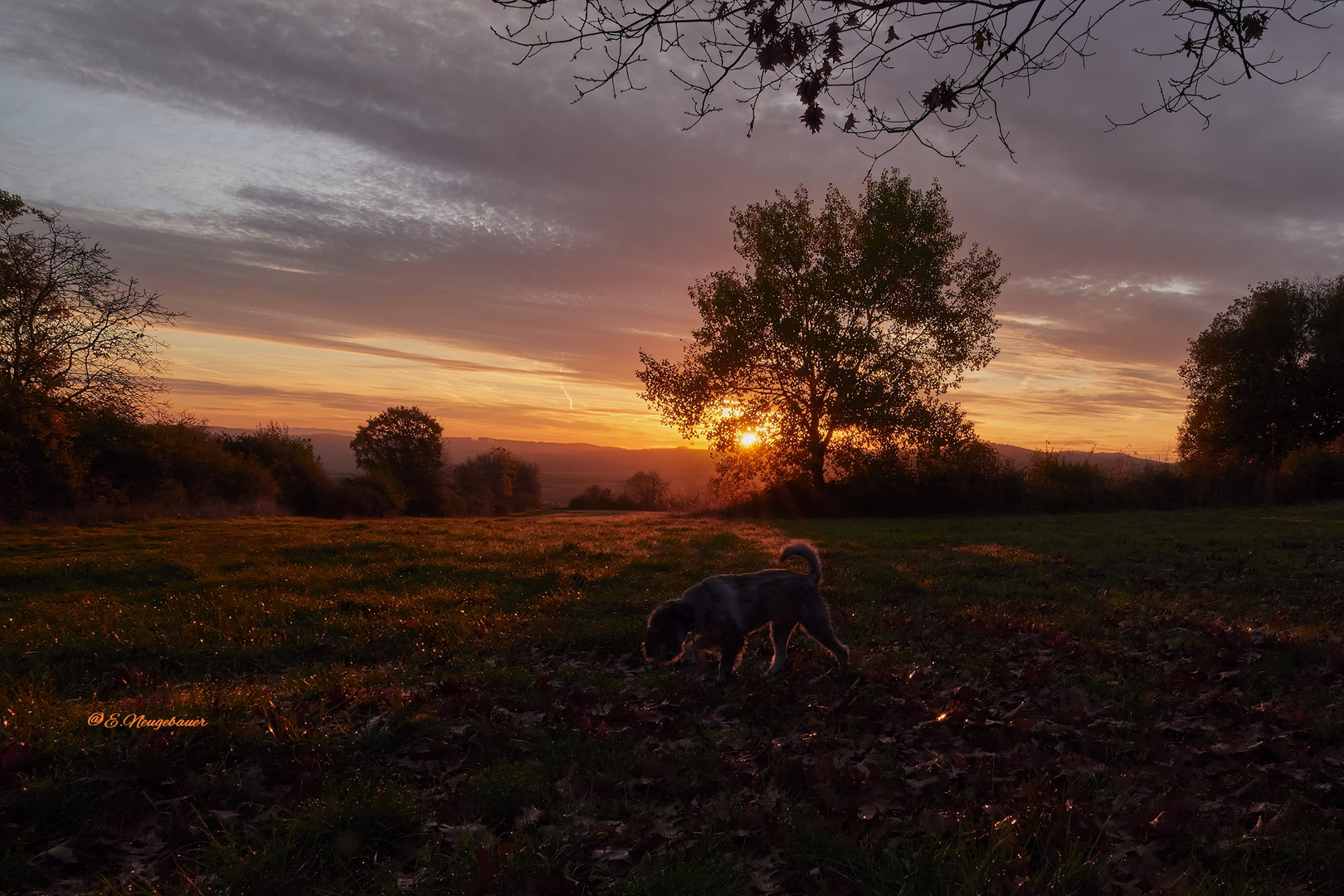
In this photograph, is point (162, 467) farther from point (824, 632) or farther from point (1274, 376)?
point (1274, 376)

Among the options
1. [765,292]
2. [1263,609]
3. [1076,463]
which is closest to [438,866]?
[1263,609]

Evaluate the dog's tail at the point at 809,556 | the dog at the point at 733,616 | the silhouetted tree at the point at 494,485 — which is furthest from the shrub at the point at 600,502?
the dog at the point at 733,616

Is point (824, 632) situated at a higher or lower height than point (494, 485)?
higher

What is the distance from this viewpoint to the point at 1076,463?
1389 inches

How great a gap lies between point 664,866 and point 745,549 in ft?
49.1

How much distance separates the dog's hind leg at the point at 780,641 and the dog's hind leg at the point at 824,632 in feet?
0.69

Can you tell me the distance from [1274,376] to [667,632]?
5240 centimetres

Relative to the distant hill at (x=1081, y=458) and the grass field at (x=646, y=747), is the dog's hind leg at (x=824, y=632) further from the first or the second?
the distant hill at (x=1081, y=458)

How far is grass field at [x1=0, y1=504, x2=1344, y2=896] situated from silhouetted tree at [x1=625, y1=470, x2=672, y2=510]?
58471 mm

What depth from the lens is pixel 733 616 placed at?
7691mm

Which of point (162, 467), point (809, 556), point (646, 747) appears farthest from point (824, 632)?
point (162, 467)

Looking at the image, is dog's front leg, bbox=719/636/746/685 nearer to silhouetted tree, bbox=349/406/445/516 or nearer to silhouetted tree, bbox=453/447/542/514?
silhouetted tree, bbox=349/406/445/516

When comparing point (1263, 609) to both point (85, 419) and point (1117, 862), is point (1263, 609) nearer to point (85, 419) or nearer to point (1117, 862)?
point (1117, 862)

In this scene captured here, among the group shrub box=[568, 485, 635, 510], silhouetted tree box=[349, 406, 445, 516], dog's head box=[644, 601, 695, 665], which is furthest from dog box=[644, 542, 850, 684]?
shrub box=[568, 485, 635, 510]
